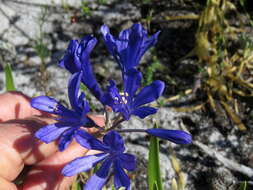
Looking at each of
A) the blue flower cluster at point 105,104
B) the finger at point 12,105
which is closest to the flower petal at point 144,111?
the blue flower cluster at point 105,104

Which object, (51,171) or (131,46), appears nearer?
(131,46)

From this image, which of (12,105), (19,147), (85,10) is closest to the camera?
(19,147)

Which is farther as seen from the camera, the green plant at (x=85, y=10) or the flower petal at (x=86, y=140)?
the green plant at (x=85, y=10)

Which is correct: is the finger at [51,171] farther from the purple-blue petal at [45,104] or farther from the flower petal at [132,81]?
the flower petal at [132,81]

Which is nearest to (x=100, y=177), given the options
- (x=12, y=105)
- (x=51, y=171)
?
(x=51, y=171)

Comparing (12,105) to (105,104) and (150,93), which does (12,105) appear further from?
(150,93)

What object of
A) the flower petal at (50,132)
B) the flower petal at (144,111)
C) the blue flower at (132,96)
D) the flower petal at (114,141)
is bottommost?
the flower petal at (114,141)
